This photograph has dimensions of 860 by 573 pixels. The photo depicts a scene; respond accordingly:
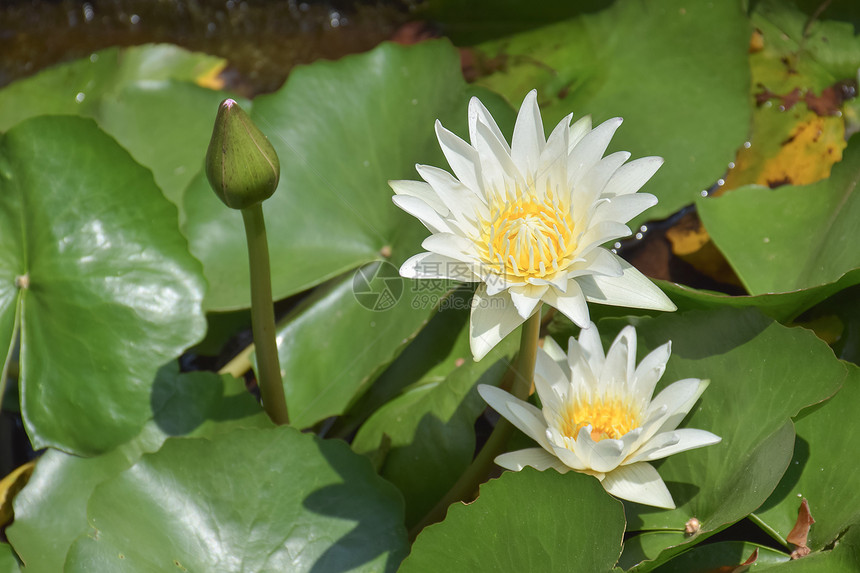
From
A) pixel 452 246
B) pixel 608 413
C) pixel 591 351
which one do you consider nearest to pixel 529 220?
pixel 452 246

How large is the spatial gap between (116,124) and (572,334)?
1810 millimetres

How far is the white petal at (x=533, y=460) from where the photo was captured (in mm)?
1489

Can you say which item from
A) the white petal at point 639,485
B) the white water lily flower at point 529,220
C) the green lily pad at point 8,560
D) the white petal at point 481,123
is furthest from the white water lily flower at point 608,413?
the green lily pad at point 8,560

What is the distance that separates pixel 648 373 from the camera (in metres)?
1.45

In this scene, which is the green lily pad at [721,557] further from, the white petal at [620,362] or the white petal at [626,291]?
the white petal at [626,291]

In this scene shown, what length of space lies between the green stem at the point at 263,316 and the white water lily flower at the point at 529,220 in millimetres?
342

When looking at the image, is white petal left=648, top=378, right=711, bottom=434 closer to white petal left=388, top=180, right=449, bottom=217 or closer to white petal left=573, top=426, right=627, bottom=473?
white petal left=573, top=426, right=627, bottom=473

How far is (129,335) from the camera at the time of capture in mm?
1831

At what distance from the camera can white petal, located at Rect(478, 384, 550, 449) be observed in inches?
58.7

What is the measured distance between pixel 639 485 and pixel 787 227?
975 millimetres

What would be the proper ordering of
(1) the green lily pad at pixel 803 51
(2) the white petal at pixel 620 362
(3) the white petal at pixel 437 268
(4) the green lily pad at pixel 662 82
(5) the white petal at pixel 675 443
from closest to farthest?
(3) the white petal at pixel 437 268
(5) the white petal at pixel 675 443
(2) the white petal at pixel 620 362
(4) the green lily pad at pixel 662 82
(1) the green lily pad at pixel 803 51

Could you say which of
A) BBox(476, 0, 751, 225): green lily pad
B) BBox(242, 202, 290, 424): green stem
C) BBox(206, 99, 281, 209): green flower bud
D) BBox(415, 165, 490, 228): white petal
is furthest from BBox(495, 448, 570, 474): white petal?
BBox(476, 0, 751, 225): green lily pad

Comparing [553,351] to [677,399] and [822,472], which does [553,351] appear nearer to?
[677,399]

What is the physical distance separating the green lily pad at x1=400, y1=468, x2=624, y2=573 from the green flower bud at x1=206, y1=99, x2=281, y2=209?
0.72 m
